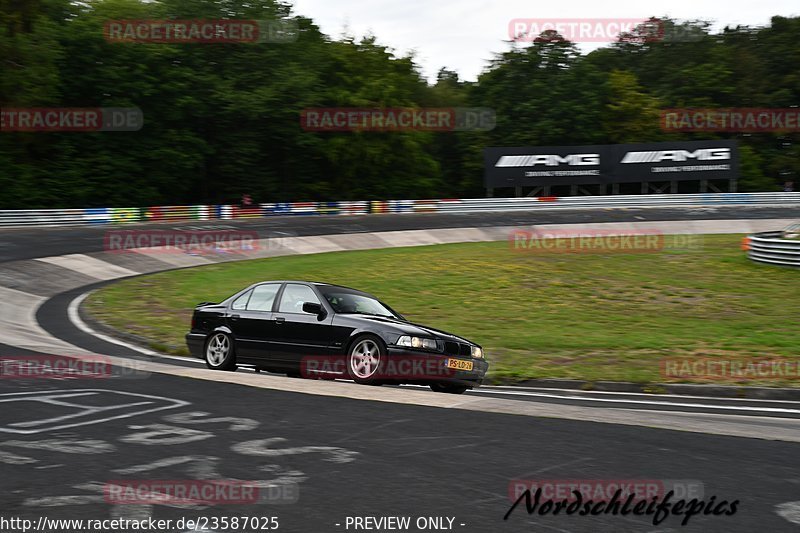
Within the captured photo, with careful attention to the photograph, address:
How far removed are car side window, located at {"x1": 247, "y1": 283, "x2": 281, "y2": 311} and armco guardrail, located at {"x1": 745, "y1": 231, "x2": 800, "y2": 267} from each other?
62.2ft

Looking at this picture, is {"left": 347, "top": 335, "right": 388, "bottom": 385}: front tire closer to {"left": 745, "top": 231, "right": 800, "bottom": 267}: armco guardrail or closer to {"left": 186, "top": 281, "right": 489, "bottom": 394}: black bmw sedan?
{"left": 186, "top": 281, "right": 489, "bottom": 394}: black bmw sedan

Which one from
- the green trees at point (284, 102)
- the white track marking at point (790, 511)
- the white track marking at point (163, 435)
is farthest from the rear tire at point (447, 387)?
the green trees at point (284, 102)

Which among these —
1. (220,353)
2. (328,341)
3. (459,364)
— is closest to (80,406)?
(328,341)

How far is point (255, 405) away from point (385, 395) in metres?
1.37

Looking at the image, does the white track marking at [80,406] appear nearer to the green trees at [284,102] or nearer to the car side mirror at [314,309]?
the car side mirror at [314,309]

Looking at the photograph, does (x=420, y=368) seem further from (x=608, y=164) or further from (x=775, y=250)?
(x=608, y=164)

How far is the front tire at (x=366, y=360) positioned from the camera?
10203 mm

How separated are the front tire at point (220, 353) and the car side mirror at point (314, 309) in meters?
1.50

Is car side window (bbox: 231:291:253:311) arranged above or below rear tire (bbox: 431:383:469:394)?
above

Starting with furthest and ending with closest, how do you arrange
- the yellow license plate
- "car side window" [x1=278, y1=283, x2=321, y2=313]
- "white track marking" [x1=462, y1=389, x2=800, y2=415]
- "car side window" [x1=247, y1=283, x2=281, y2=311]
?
"car side window" [x1=247, y1=283, x2=281, y2=311]
"car side window" [x1=278, y1=283, x2=321, y2=313]
the yellow license plate
"white track marking" [x1=462, y1=389, x2=800, y2=415]

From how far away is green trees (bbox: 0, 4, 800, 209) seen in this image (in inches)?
1943

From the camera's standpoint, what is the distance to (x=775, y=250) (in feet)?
85.0

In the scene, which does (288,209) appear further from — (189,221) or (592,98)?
(592,98)

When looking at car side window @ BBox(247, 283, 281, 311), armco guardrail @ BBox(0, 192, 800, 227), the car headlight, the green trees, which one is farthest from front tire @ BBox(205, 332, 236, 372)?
the green trees
